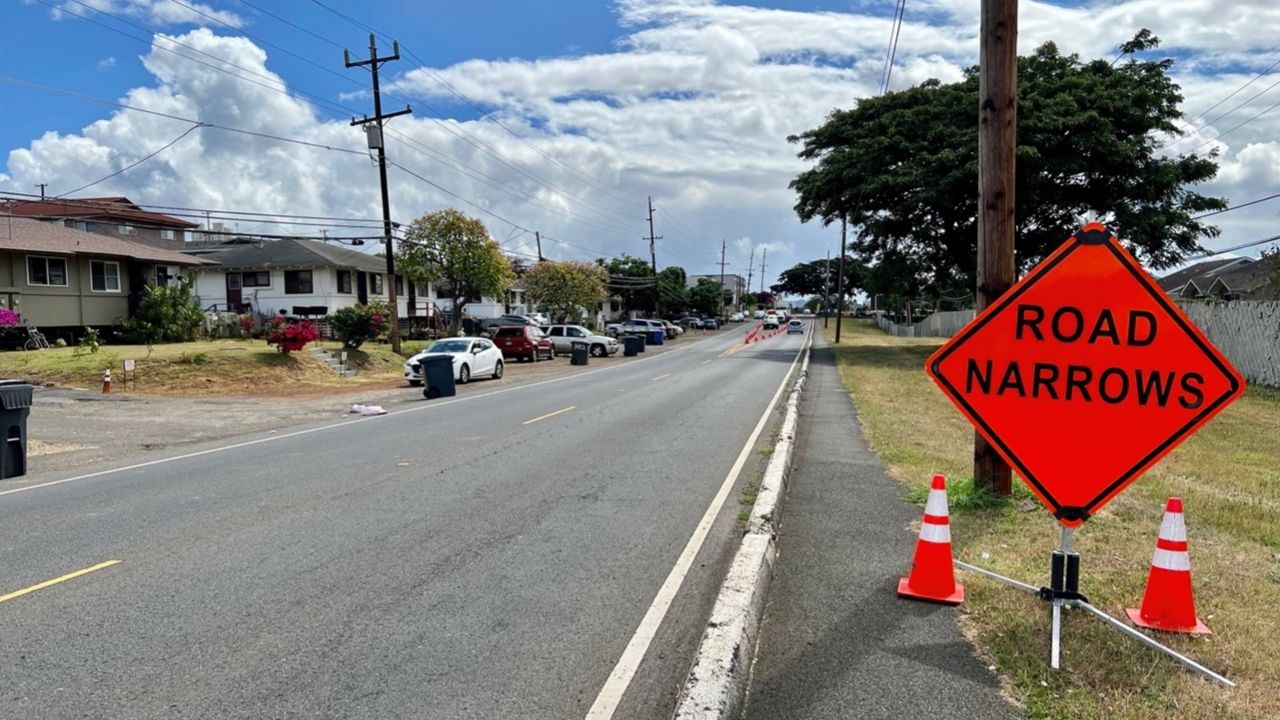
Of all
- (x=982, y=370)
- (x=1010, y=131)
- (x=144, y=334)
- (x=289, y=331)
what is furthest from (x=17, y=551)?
(x=144, y=334)

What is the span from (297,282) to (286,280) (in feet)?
2.15

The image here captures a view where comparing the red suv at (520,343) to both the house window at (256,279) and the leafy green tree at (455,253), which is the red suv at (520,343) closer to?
the leafy green tree at (455,253)

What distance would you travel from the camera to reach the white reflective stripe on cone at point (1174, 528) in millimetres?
4402

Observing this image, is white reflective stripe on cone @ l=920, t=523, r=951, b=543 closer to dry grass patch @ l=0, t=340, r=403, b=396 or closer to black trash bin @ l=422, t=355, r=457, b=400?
black trash bin @ l=422, t=355, r=457, b=400

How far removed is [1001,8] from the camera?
684cm

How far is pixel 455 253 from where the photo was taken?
141ft

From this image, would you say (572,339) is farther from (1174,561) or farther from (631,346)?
(1174,561)

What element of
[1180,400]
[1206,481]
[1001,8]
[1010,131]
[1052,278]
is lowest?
[1206,481]

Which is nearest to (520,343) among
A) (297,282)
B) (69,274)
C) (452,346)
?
(452,346)

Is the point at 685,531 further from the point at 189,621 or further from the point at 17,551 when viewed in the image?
the point at 17,551

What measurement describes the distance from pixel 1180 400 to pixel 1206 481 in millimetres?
5478

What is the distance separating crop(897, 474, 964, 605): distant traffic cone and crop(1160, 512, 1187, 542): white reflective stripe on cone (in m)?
1.11

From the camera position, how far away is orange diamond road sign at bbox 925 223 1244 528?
4.59m

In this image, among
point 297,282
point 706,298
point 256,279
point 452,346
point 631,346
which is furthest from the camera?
point 706,298
